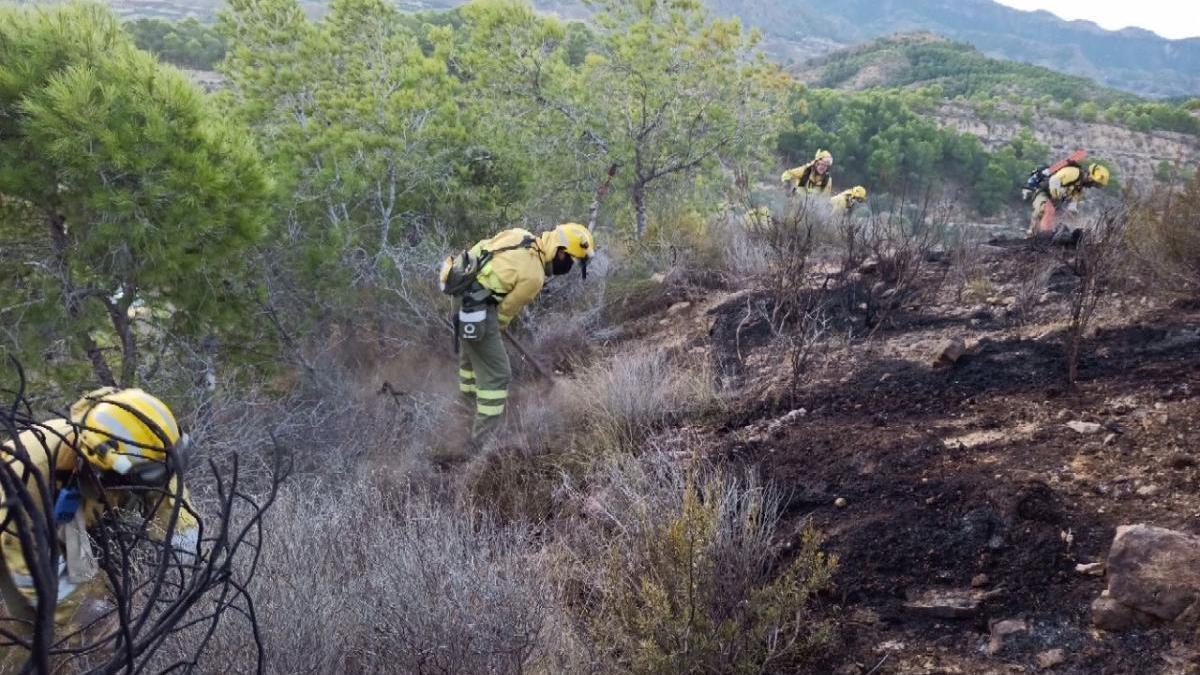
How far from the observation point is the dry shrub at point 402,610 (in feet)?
8.02

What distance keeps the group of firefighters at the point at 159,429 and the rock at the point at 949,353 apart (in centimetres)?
231

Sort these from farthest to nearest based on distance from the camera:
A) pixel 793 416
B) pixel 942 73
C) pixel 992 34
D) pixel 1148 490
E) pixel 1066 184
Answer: pixel 992 34, pixel 942 73, pixel 1066 184, pixel 793 416, pixel 1148 490

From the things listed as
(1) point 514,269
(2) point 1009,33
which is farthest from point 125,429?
(2) point 1009,33

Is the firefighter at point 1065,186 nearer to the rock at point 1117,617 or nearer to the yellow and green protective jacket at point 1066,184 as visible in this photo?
the yellow and green protective jacket at point 1066,184

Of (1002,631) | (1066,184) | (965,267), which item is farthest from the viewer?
(1066,184)

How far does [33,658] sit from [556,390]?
470cm

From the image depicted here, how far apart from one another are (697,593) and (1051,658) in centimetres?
105

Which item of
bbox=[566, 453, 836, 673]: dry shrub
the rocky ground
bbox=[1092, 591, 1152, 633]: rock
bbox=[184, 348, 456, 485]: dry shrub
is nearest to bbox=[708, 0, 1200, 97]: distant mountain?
the rocky ground

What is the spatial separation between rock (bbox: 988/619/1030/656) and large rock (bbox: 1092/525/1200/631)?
203 millimetres

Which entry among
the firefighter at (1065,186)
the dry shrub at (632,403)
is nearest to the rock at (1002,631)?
the dry shrub at (632,403)

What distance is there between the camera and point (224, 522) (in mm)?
1341

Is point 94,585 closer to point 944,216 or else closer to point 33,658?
point 33,658

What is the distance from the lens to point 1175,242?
490 centimetres

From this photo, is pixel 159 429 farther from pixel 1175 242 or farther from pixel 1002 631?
pixel 1175 242
